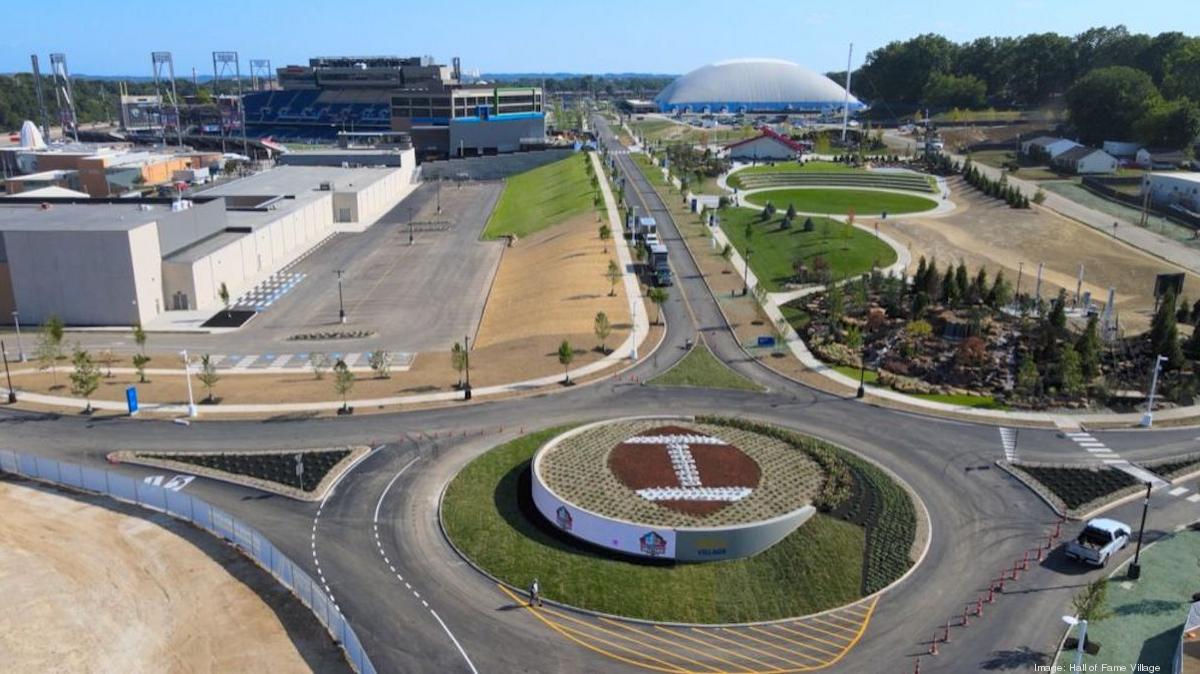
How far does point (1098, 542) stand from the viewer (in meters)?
33.3

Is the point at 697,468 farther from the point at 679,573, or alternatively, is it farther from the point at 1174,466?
the point at 1174,466

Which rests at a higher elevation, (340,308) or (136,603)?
(340,308)

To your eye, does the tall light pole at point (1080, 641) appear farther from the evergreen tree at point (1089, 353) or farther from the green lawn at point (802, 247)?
the green lawn at point (802, 247)

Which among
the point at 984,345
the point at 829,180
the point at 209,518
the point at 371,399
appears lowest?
the point at 209,518

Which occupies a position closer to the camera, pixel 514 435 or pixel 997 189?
pixel 514 435

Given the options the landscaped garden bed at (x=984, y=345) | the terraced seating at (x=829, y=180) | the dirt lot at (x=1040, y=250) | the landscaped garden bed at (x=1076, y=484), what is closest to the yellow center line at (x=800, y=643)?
the landscaped garden bed at (x=1076, y=484)

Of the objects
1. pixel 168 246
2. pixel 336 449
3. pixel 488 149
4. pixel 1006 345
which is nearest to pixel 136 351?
pixel 168 246

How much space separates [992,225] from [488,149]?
361 ft

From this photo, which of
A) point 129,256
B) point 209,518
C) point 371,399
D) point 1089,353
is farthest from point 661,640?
point 129,256

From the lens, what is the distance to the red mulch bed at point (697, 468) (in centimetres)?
3572

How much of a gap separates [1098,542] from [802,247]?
56324mm

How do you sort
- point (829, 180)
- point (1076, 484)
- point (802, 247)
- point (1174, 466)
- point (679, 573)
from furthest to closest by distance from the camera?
point (829, 180) → point (802, 247) → point (1174, 466) → point (1076, 484) → point (679, 573)

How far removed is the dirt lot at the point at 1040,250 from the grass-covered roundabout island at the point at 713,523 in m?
36.0

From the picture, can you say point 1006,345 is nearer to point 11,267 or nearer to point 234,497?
point 234,497
